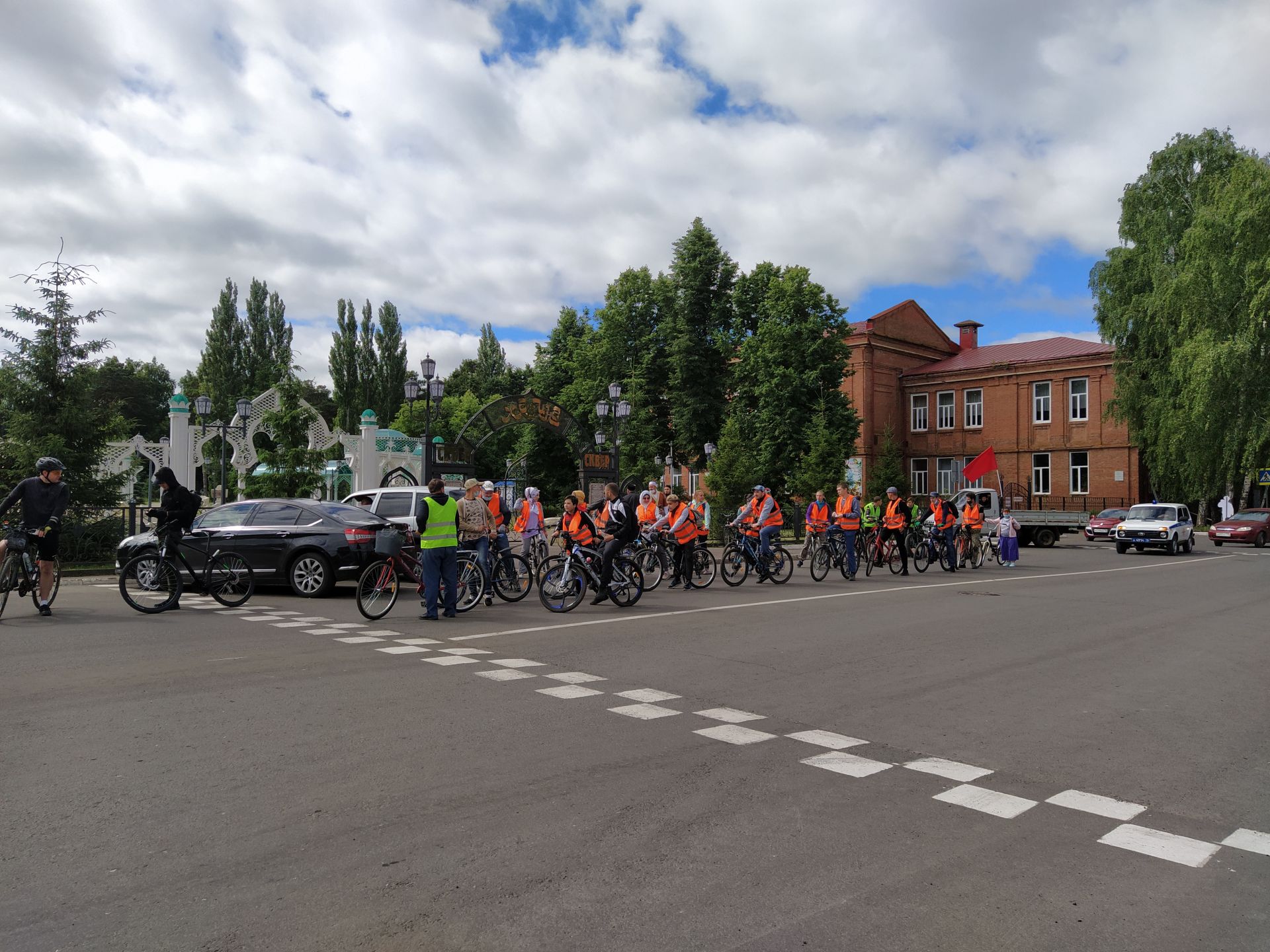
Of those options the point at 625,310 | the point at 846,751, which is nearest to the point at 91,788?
the point at 846,751

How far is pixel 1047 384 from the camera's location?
172 feet

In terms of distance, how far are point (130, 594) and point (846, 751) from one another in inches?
408

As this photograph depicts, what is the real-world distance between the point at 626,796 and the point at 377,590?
7.82 m

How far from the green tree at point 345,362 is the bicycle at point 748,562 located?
55.1 metres

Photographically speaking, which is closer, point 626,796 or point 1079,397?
point 626,796

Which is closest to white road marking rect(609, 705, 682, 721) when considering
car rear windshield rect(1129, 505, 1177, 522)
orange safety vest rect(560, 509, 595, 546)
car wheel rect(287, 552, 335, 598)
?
orange safety vest rect(560, 509, 595, 546)

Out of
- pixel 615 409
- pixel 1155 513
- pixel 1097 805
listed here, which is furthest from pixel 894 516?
pixel 1155 513

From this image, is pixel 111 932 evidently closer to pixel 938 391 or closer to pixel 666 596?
pixel 666 596

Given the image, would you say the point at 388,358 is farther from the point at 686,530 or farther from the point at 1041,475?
the point at 686,530

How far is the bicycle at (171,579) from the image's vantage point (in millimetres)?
12320

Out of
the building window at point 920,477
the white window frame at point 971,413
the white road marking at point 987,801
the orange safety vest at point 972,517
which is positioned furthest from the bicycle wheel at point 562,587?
the building window at point 920,477

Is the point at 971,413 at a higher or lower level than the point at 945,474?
higher

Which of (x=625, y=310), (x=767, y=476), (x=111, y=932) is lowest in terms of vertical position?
(x=111, y=932)

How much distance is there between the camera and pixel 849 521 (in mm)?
19141
